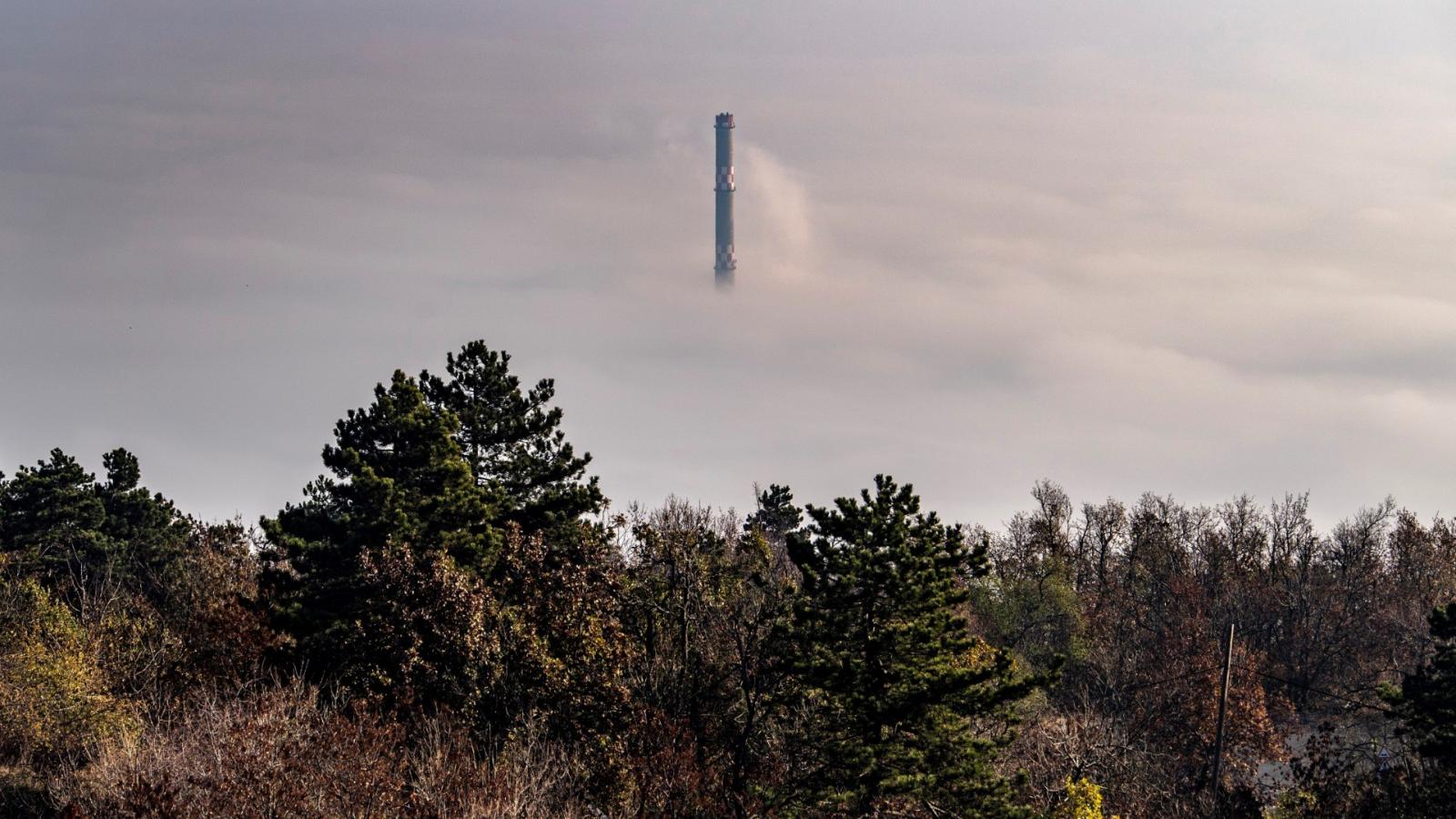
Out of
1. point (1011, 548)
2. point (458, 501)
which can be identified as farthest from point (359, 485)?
point (1011, 548)

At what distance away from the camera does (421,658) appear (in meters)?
34.8

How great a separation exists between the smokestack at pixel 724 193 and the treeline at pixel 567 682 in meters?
130

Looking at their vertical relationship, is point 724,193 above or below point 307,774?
above

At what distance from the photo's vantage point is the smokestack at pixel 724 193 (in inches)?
7347

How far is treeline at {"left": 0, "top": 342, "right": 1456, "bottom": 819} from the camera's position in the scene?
30.0m

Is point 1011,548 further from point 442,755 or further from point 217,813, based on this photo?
point 217,813

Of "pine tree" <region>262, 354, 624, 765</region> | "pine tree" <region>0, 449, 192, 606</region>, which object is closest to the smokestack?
"pine tree" <region>0, 449, 192, 606</region>

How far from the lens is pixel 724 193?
187500 millimetres

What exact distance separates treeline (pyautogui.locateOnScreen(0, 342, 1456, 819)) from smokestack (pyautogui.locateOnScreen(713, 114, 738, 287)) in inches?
5099

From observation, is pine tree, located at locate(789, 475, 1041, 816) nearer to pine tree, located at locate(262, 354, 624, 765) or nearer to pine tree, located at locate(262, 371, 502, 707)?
pine tree, located at locate(262, 354, 624, 765)

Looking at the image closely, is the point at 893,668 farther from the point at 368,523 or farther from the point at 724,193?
the point at 724,193

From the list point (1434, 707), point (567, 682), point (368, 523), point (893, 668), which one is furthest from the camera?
point (368, 523)

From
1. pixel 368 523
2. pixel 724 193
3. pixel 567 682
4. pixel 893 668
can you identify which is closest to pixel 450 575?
pixel 567 682

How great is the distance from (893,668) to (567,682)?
902 cm
